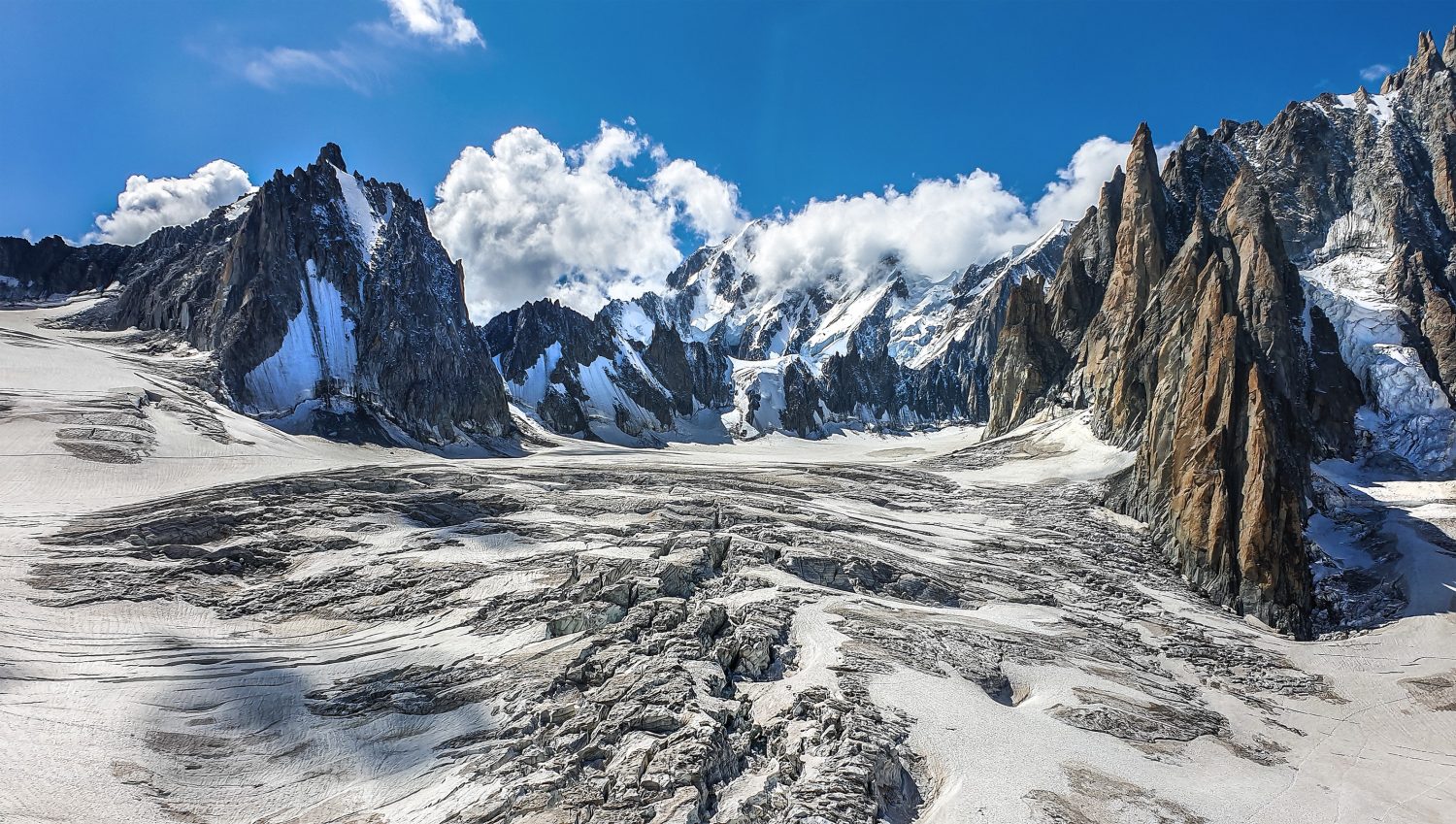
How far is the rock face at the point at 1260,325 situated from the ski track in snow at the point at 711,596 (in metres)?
4.74

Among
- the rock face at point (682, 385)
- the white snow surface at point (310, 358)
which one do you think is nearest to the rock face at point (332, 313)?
the white snow surface at point (310, 358)

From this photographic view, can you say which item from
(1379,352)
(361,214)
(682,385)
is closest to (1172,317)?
(1379,352)

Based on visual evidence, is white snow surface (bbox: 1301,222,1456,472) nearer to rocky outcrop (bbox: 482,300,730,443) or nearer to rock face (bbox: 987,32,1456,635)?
rock face (bbox: 987,32,1456,635)

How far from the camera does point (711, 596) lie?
25.2 m

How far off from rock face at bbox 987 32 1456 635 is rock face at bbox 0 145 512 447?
7502 centimetres

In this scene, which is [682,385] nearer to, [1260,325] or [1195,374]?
[1260,325]

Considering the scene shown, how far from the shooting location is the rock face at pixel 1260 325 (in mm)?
34406

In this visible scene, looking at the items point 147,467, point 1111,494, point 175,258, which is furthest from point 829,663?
point 175,258

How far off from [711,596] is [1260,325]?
188 feet

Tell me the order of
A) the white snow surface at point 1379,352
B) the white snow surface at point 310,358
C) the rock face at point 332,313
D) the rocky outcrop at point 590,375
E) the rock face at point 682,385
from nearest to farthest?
the white snow surface at point 1379,352 < the white snow surface at point 310,358 < the rock face at point 332,313 < the rocky outcrop at point 590,375 < the rock face at point 682,385

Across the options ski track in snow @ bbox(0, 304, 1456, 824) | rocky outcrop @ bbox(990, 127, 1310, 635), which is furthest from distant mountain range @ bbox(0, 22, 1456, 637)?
ski track in snow @ bbox(0, 304, 1456, 824)

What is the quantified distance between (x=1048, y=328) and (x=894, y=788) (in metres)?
84.9

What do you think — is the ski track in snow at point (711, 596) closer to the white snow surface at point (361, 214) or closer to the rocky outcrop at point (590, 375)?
the white snow surface at point (361, 214)

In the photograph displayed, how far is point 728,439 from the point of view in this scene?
14862 cm
